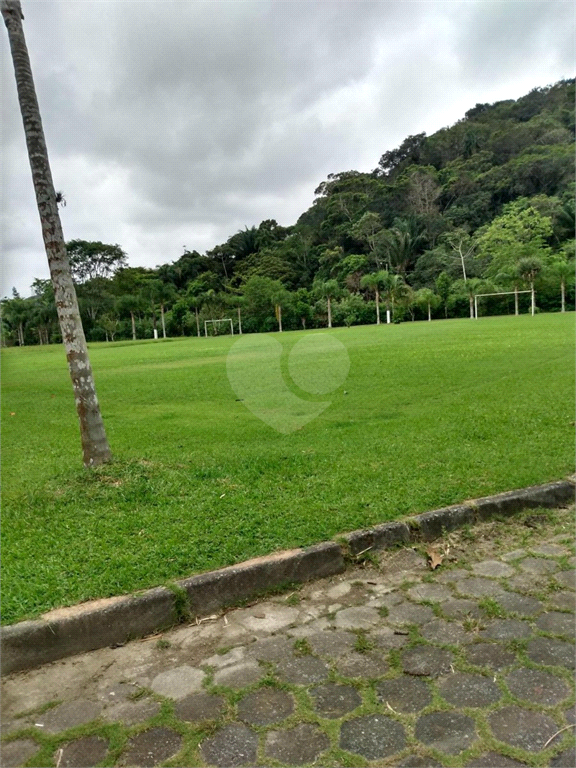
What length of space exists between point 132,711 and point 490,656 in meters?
1.55

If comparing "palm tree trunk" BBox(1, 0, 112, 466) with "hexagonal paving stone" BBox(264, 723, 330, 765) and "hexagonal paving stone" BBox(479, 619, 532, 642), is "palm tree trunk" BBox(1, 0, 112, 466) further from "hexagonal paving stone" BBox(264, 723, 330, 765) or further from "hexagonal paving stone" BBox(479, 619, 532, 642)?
"hexagonal paving stone" BBox(479, 619, 532, 642)

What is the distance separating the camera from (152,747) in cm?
202

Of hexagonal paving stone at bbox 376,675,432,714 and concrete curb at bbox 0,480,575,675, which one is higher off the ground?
concrete curb at bbox 0,480,575,675

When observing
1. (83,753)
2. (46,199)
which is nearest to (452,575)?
(83,753)

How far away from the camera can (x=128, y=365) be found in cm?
1869

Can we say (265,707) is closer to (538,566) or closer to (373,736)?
(373,736)

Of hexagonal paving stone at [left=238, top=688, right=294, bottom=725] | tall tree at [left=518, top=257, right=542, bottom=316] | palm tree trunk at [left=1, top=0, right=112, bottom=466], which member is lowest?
hexagonal paving stone at [left=238, top=688, right=294, bottom=725]

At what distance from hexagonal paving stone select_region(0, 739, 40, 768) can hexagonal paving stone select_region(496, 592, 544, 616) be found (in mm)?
2243

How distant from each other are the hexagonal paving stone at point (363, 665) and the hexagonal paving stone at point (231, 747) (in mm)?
522

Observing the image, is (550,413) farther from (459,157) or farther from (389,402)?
(459,157)

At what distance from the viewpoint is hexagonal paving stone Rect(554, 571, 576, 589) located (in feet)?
10.2

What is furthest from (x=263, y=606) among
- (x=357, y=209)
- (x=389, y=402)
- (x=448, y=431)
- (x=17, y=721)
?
(x=357, y=209)

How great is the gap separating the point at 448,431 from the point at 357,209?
74106 millimetres

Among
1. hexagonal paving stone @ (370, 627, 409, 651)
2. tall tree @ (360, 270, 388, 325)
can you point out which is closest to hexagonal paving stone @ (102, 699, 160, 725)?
hexagonal paving stone @ (370, 627, 409, 651)
